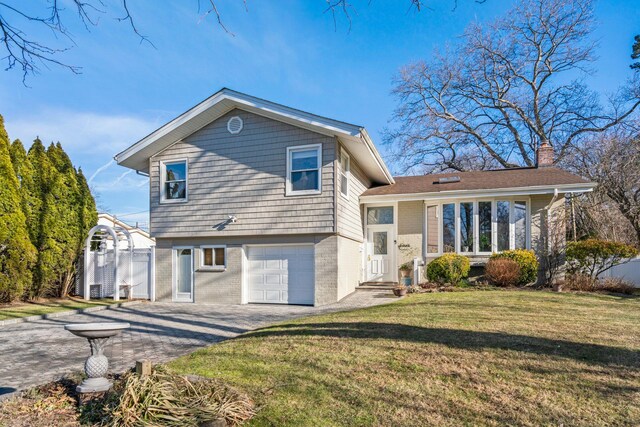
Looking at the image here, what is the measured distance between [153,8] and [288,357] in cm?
456

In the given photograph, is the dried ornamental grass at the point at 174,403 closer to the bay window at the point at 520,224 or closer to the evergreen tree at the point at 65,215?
the evergreen tree at the point at 65,215

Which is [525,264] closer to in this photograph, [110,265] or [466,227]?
[466,227]

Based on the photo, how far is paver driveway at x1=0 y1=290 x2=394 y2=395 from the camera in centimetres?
588

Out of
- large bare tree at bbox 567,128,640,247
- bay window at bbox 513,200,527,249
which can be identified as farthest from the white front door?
large bare tree at bbox 567,128,640,247

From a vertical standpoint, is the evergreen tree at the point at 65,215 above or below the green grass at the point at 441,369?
above

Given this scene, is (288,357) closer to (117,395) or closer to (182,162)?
(117,395)

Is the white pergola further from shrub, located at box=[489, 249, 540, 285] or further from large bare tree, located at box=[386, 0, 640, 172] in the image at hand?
large bare tree, located at box=[386, 0, 640, 172]

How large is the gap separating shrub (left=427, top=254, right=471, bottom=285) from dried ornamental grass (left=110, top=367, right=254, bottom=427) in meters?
10.3

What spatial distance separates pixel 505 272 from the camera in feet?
41.8

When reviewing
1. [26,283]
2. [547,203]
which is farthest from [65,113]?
[547,203]

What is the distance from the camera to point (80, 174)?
15195mm

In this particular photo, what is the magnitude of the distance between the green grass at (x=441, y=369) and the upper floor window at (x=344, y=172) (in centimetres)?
560

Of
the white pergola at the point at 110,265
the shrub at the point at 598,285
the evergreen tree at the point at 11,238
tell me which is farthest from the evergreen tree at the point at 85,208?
the shrub at the point at 598,285

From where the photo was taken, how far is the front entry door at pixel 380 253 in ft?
49.8
